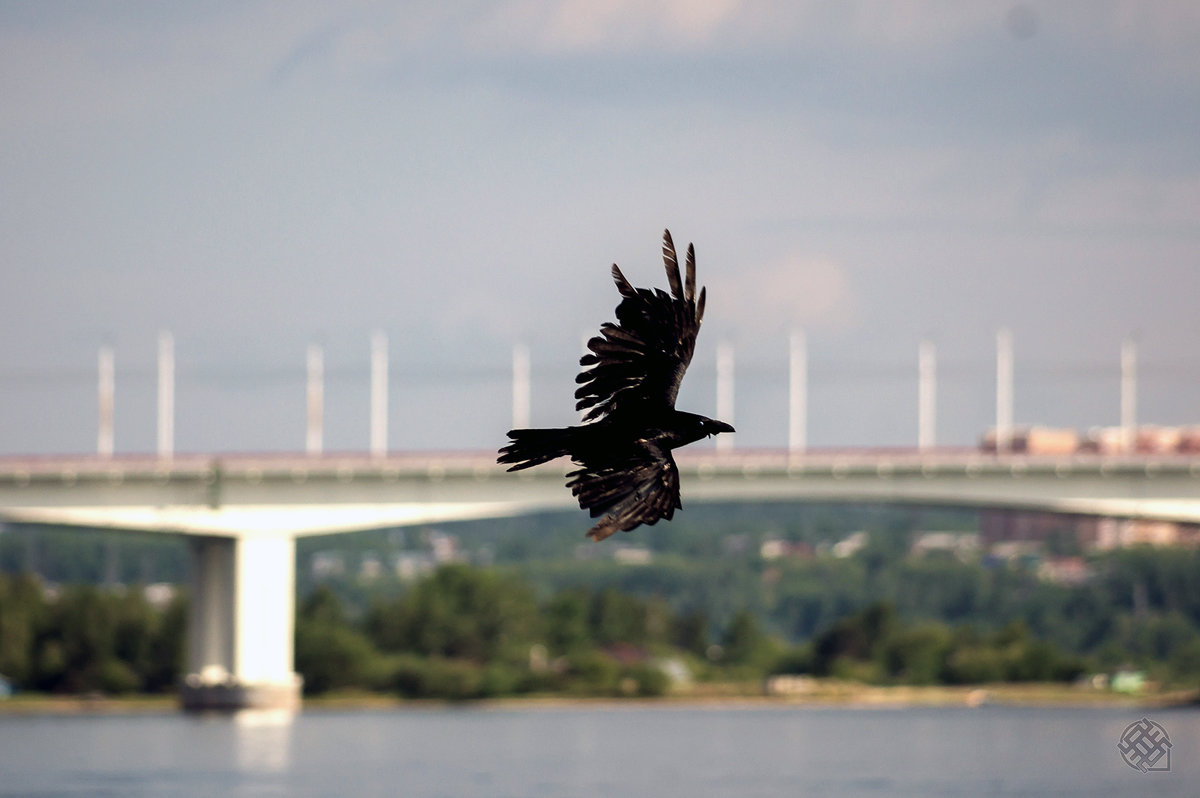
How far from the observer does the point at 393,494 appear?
106562mm

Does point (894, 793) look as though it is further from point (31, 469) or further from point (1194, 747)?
point (31, 469)

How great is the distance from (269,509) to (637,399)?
3081 inches

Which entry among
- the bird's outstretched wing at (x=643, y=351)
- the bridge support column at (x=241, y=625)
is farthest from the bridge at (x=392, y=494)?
the bird's outstretched wing at (x=643, y=351)

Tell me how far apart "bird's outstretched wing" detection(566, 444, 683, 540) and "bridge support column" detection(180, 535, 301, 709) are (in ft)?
258

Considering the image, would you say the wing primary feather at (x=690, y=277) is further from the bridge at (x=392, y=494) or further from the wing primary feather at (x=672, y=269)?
the bridge at (x=392, y=494)

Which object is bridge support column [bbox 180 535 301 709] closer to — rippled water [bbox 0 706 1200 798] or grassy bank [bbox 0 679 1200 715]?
rippled water [bbox 0 706 1200 798]

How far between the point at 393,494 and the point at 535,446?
259 feet

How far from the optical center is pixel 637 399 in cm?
2866

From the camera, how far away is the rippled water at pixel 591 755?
7631 centimetres

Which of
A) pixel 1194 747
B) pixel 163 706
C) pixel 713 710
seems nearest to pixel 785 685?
pixel 713 710

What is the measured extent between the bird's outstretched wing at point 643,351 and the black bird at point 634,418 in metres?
0.01

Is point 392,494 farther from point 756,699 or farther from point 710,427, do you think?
point 710,427
